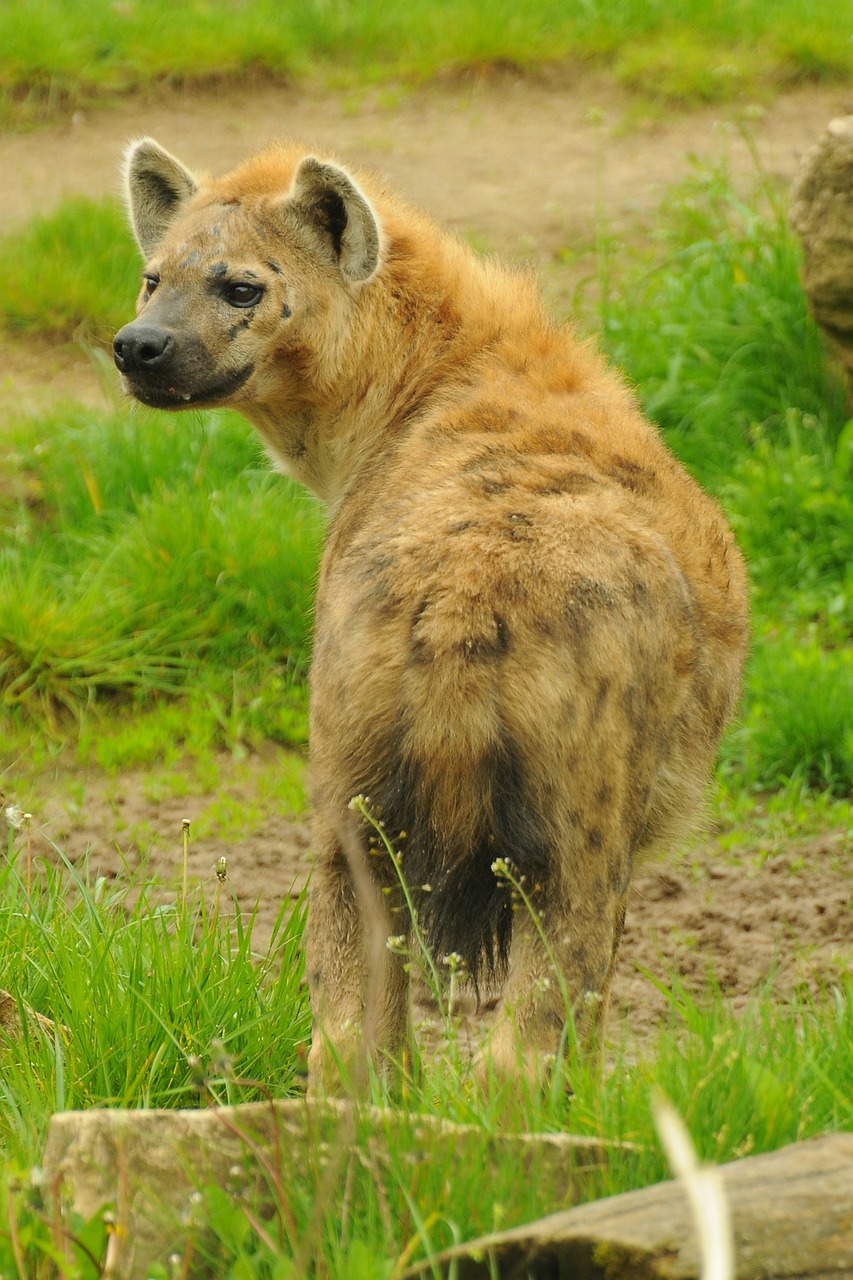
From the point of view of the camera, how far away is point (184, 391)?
3451 mm

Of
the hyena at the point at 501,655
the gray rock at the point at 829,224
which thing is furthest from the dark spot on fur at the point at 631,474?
the gray rock at the point at 829,224

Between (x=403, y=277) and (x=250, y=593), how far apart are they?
1.73 meters

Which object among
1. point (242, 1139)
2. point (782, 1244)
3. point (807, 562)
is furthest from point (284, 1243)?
point (807, 562)

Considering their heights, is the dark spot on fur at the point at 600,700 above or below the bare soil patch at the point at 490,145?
below

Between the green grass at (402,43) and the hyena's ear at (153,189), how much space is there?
14.3 ft

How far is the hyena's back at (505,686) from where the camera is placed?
226cm

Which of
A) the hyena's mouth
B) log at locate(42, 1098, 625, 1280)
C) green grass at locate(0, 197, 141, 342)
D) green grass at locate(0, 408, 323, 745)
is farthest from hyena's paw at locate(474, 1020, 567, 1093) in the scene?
green grass at locate(0, 197, 141, 342)

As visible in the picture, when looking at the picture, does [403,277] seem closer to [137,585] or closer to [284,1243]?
[137,585]

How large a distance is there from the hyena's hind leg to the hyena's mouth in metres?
1.19

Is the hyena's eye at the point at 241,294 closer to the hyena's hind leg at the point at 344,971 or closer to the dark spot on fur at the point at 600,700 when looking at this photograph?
the hyena's hind leg at the point at 344,971

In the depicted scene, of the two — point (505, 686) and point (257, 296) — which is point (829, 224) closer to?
point (257, 296)

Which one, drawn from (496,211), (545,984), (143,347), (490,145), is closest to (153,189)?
(143,347)

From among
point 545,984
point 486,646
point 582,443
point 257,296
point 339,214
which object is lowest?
point 545,984

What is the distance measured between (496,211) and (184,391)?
423cm
